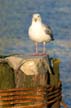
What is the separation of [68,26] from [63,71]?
4.58 feet

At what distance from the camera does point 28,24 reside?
317 inches

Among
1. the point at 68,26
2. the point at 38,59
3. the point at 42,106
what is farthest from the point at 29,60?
the point at 68,26

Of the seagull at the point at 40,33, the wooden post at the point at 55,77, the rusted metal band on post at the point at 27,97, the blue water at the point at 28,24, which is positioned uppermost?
the blue water at the point at 28,24

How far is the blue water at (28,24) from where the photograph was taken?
24.6 feet

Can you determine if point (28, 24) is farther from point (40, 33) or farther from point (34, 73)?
point (34, 73)

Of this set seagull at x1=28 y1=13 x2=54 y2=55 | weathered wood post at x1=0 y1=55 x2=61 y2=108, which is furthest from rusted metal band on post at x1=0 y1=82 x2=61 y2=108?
seagull at x1=28 y1=13 x2=54 y2=55

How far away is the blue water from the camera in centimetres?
751

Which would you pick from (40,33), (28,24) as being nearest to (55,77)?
(40,33)

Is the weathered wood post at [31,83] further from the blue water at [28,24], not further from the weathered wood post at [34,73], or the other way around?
the blue water at [28,24]

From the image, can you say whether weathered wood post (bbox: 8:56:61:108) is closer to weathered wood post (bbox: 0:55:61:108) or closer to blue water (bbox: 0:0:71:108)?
weathered wood post (bbox: 0:55:61:108)

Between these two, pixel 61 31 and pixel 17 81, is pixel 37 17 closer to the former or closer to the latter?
pixel 61 31

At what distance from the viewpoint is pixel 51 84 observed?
2451 mm

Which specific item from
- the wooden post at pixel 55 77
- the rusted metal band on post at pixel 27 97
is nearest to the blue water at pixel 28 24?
the wooden post at pixel 55 77

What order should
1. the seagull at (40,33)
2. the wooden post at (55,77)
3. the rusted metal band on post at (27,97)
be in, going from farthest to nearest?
the seagull at (40,33) < the wooden post at (55,77) < the rusted metal band on post at (27,97)
